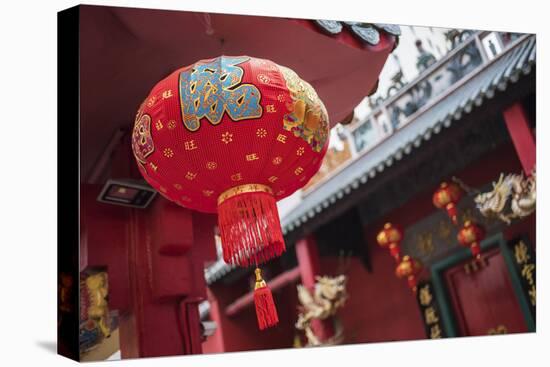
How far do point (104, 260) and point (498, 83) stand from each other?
8.23 feet

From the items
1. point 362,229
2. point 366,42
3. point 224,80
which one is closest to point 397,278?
point 362,229

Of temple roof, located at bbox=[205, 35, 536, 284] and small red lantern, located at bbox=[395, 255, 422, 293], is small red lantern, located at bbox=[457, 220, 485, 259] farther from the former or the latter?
temple roof, located at bbox=[205, 35, 536, 284]

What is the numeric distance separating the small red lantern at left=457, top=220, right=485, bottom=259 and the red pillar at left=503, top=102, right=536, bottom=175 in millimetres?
602

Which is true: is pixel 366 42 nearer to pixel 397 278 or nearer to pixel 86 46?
pixel 86 46

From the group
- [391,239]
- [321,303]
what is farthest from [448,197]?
[321,303]

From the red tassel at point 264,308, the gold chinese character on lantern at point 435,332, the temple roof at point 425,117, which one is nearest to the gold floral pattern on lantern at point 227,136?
the red tassel at point 264,308

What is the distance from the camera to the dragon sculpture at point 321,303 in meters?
4.75

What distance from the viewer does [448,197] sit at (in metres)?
4.42

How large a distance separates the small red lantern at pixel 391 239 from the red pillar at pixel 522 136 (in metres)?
1.19

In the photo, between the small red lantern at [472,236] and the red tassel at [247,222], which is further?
the small red lantern at [472,236]

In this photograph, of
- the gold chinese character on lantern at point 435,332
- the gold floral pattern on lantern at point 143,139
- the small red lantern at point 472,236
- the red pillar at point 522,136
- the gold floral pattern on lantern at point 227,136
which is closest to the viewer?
the gold floral pattern on lantern at point 227,136

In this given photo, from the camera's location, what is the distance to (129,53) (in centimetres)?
303

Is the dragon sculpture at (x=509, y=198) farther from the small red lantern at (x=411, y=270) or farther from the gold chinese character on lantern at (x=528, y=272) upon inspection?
the small red lantern at (x=411, y=270)

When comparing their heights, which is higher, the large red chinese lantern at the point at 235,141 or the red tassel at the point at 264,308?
the large red chinese lantern at the point at 235,141
